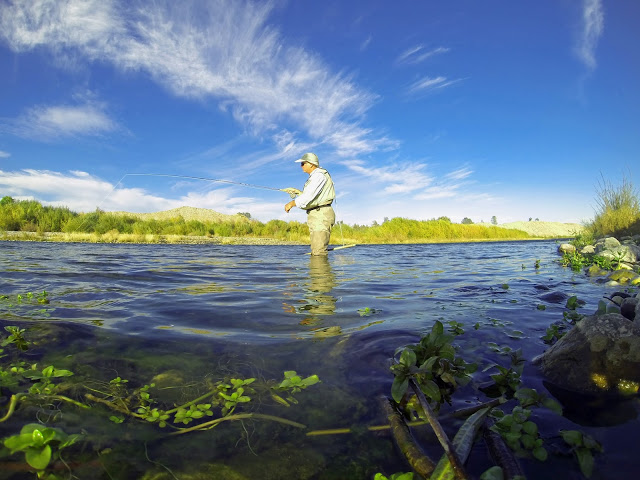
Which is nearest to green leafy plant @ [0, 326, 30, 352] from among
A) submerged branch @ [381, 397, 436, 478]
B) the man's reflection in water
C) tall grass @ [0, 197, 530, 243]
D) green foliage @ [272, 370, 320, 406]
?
green foliage @ [272, 370, 320, 406]

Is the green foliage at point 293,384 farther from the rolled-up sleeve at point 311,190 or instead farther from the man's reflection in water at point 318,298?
the rolled-up sleeve at point 311,190

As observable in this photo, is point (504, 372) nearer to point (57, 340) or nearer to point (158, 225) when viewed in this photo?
point (57, 340)

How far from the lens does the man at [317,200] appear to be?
337 inches

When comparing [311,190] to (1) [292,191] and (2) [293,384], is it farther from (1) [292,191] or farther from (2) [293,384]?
(2) [293,384]

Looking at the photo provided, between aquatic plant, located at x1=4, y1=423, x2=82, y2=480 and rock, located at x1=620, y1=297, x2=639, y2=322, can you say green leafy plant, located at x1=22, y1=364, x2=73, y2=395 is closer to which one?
aquatic plant, located at x1=4, y1=423, x2=82, y2=480

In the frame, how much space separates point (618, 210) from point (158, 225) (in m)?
35.1

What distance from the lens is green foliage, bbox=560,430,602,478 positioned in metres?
1.20

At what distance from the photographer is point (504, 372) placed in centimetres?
189

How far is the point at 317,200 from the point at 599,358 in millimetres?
7403

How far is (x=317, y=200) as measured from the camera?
8.89m

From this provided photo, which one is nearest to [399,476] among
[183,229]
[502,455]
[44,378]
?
[502,455]

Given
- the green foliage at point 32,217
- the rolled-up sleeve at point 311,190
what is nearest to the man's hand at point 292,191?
the rolled-up sleeve at point 311,190

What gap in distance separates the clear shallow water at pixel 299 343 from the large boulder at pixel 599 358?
0.52ft

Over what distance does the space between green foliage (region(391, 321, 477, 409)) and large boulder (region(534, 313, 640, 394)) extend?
554 mm
